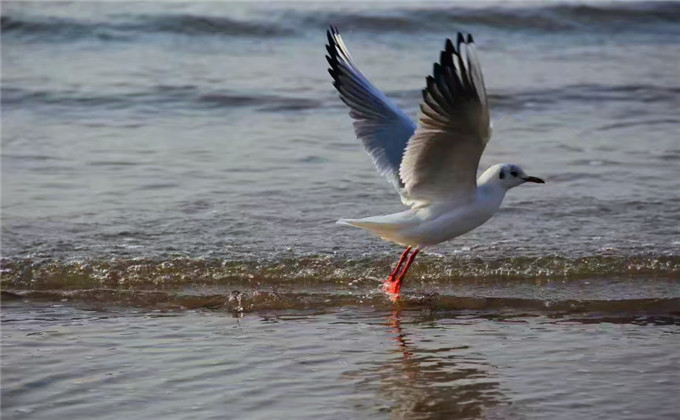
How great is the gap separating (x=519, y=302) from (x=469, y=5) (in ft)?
35.1

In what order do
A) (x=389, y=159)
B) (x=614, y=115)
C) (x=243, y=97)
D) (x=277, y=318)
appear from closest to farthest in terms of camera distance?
(x=277, y=318), (x=389, y=159), (x=614, y=115), (x=243, y=97)

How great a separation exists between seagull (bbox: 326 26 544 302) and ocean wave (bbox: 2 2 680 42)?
8.45 meters

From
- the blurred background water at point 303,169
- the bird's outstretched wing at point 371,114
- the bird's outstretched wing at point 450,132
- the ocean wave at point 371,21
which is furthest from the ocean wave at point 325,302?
the ocean wave at point 371,21

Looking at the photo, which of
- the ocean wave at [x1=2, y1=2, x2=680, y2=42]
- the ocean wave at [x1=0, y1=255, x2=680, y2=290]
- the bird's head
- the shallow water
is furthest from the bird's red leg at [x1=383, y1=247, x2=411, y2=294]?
the ocean wave at [x1=2, y1=2, x2=680, y2=42]

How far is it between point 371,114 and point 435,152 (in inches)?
44.8

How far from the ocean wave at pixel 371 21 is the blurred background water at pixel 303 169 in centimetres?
4

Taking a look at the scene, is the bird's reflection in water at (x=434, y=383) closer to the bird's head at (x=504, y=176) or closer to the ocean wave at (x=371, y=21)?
the bird's head at (x=504, y=176)

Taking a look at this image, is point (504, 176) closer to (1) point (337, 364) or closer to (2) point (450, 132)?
(2) point (450, 132)

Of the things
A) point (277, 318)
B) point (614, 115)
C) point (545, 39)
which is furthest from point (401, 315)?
point (545, 39)

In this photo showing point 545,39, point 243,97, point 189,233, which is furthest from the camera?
point 545,39

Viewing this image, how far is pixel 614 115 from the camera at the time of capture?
37.5ft

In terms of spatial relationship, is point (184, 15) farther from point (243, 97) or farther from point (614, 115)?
point (614, 115)

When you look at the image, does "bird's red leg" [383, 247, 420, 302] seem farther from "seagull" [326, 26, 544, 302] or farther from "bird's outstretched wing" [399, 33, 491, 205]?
"bird's outstretched wing" [399, 33, 491, 205]

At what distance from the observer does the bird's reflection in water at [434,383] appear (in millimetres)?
4613
